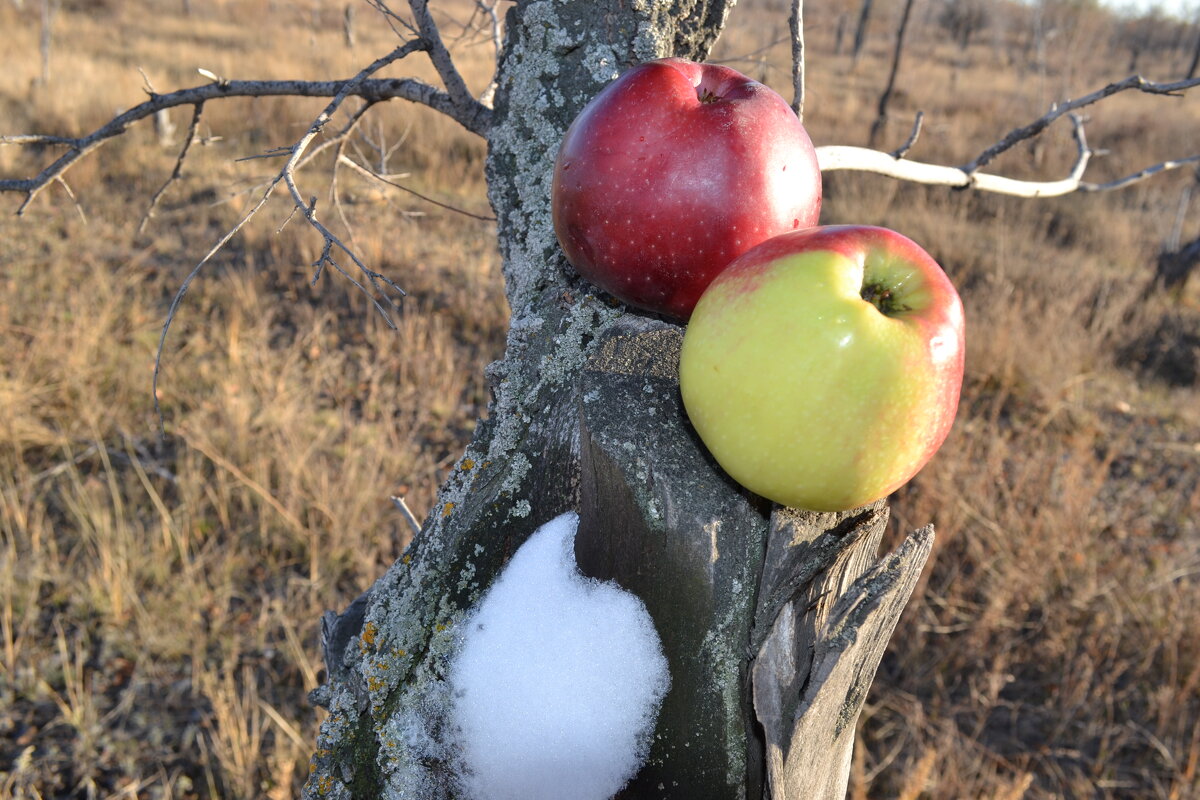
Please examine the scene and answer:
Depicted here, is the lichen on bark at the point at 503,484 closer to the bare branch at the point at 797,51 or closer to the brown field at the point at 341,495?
the bare branch at the point at 797,51

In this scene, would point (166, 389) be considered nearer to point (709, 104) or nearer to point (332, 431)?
point (332, 431)

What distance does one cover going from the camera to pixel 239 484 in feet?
11.2

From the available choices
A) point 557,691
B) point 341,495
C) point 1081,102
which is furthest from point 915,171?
point 341,495

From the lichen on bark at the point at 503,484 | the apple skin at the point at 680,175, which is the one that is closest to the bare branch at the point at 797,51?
the lichen on bark at the point at 503,484

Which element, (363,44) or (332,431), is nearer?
(332,431)

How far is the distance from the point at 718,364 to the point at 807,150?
37 centimetres

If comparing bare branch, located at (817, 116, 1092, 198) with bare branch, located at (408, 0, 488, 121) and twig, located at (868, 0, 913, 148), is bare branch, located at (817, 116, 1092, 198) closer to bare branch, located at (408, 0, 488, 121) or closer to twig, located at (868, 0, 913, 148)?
bare branch, located at (408, 0, 488, 121)

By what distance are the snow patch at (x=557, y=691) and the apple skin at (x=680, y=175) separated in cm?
42

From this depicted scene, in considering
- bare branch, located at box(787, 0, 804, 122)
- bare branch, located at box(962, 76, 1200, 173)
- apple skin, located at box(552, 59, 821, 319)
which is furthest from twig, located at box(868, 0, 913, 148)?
apple skin, located at box(552, 59, 821, 319)

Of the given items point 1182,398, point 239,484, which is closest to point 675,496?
point 239,484

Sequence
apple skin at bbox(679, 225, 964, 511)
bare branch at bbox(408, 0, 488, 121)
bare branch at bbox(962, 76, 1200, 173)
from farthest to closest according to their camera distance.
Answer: bare branch at bbox(962, 76, 1200, 173)
bare branch at bbox(408, 0, 488, 121)
apple skin at bbox(679, 225, 964, 511)

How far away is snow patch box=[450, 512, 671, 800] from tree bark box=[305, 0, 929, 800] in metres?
0.02

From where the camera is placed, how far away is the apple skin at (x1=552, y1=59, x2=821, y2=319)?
93 centimetres

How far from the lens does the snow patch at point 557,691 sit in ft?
2.83
